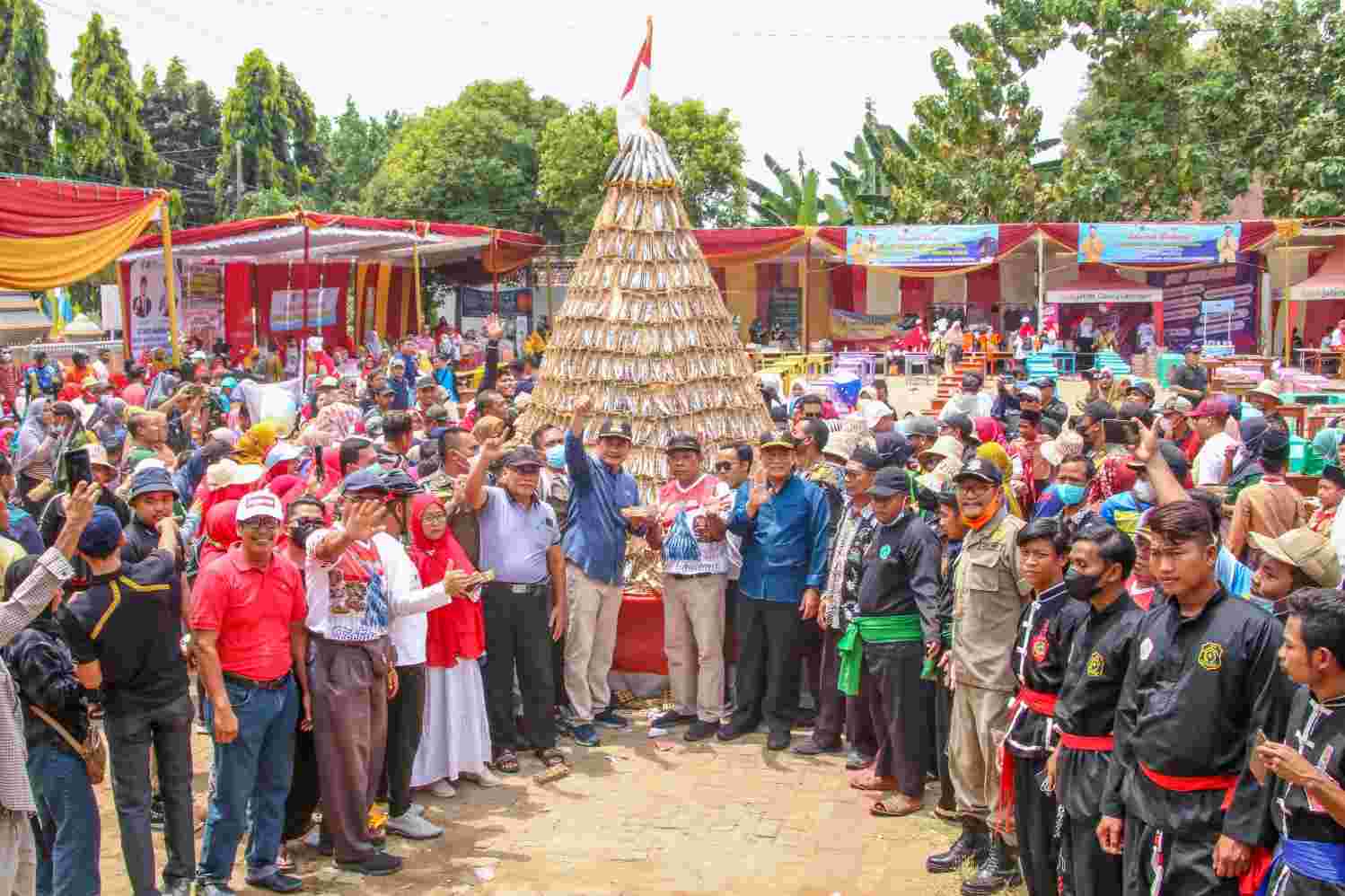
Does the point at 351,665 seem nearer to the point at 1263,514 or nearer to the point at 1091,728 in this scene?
the point at 1091,728

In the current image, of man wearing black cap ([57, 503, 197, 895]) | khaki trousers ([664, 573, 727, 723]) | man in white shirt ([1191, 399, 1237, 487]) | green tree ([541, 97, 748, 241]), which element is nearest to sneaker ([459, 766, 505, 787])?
khaki trousers ([664, 573, 727, 723])

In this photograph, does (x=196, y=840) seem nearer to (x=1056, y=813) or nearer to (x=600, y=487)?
(x=600, y=487)

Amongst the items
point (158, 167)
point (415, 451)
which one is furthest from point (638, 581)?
point (158, 167)

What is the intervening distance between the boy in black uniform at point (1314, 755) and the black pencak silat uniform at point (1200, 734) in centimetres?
17

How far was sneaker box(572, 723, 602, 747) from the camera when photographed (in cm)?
775

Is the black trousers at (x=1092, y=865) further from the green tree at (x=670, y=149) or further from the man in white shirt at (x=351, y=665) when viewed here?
the green tree at (x=670, y=149)

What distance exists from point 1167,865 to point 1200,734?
0.47m

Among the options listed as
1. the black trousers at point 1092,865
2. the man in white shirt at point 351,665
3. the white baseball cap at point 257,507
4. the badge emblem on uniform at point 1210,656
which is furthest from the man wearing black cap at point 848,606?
the white baseball cap at point 257,507

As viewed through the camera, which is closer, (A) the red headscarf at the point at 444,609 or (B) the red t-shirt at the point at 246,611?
(B) the red t-shirt at the point at 246,611

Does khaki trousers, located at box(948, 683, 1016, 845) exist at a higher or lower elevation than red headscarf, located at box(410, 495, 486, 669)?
lower

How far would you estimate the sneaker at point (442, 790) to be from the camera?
22.7ft

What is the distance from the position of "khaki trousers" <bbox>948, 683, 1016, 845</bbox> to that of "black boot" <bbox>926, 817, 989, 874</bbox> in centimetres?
7

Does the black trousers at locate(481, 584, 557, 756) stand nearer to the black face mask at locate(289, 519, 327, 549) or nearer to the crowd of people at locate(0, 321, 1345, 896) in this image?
the crowd of people at locate(0, 321, 1345, 896)

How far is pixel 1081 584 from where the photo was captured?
15.9 ft
